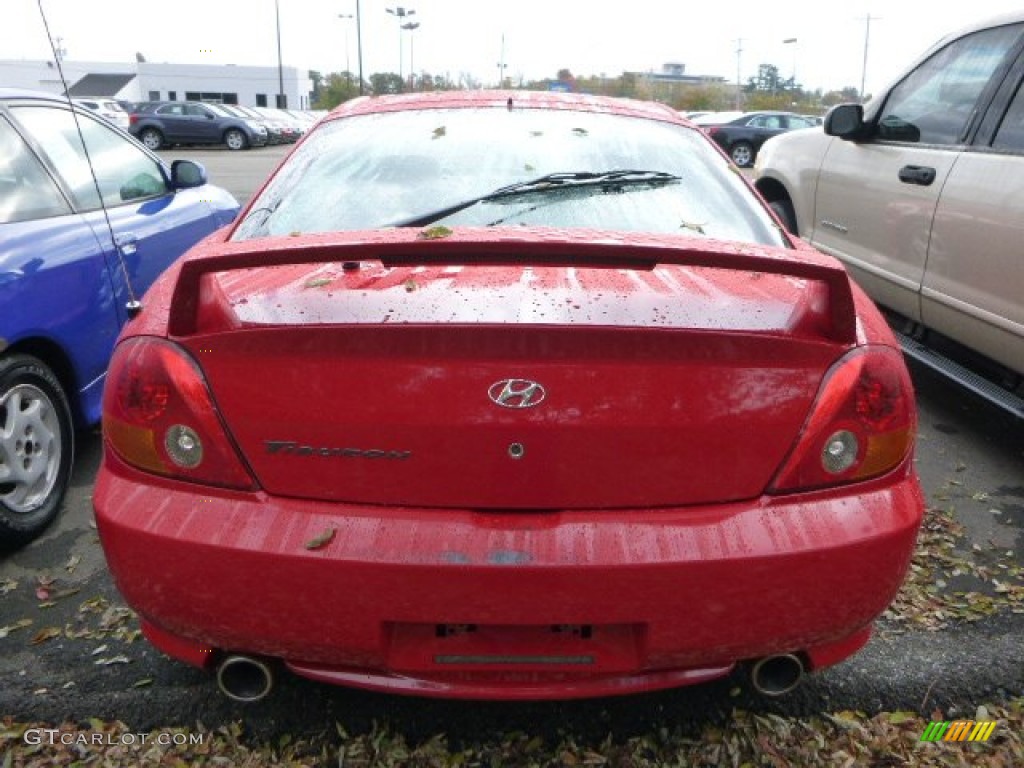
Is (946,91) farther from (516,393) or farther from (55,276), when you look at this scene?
(55,276)

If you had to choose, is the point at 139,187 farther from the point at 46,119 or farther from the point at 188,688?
the point at 188,688

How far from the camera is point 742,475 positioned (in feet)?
5.67

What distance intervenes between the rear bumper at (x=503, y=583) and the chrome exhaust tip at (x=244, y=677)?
0.21 feet

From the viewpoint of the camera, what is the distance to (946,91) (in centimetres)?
412

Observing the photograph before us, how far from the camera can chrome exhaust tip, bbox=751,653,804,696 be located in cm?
185

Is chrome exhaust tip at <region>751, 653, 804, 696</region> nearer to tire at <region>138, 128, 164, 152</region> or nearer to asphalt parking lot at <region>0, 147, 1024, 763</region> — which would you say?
asphalt parking lot at <region>0, 147, 1024, 763</region>

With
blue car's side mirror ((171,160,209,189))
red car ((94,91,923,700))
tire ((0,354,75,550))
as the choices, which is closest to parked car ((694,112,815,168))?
blue car's side mirror ((171,160,209,189))

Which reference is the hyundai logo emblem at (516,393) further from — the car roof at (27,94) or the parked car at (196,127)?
the parked car at (196,127)

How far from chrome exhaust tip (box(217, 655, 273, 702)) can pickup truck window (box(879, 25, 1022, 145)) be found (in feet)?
12.0

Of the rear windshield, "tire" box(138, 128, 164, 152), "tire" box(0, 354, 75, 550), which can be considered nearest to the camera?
the rear windshield

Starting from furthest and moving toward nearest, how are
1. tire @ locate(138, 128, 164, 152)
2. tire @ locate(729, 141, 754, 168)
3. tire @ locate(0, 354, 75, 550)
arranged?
tire @ locate(138, 128, 164, 152), tire @ locate(729, 141, 754, 168), tire @ locate(0, 354, 75, 550)

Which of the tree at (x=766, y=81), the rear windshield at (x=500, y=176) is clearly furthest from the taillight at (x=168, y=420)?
the tree at (x=766, y=81)

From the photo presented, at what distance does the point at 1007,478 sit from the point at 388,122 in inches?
115

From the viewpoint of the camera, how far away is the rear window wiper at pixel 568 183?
7.99 feet
